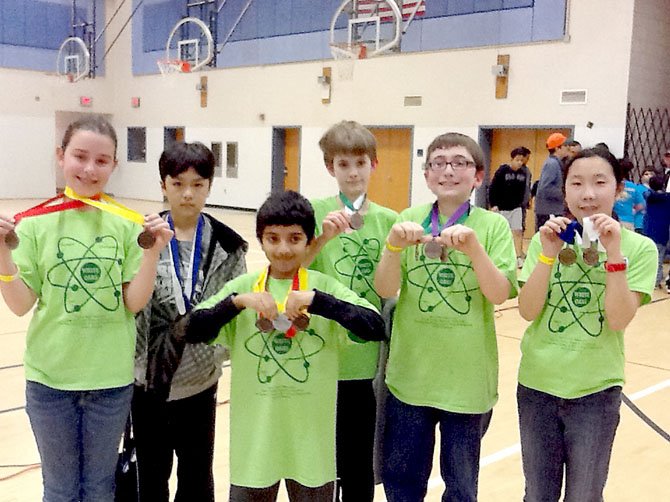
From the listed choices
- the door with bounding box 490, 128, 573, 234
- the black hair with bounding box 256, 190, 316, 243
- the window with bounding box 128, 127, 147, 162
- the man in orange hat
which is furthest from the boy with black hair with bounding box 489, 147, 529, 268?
the window with bounding box 128, 127, 147, 162

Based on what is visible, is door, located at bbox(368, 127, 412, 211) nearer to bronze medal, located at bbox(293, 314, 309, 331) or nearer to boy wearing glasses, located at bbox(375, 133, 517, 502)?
boy wearing glasses, located at bbox(375, 133, 517, 502)

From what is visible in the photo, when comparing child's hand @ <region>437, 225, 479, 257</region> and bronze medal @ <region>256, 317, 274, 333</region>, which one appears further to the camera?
child's hand @ <region>437, 225, 479, 257</region>

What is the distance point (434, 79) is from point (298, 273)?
12431 mm

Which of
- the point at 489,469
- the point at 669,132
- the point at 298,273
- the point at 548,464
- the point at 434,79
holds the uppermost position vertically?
the point at 434,79

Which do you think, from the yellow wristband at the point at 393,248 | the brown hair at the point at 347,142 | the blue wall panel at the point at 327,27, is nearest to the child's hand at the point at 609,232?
the yellow wristband at the point at 393,248

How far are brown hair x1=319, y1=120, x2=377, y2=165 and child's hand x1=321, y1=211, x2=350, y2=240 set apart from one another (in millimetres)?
322

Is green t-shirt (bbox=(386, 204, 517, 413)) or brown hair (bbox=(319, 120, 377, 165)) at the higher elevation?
brown hair (bbox=(319, 120, 377, 165))

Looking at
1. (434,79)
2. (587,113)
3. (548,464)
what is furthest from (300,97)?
(548,464)

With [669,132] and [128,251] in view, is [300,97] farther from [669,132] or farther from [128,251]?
[128,251]

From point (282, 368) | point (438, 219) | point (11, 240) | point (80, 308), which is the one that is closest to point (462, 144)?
point (438, 219)

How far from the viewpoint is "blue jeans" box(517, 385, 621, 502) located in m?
2.22

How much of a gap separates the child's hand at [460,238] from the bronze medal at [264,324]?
60 centimetres

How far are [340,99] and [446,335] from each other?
13.8m

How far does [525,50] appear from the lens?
1260 cm
